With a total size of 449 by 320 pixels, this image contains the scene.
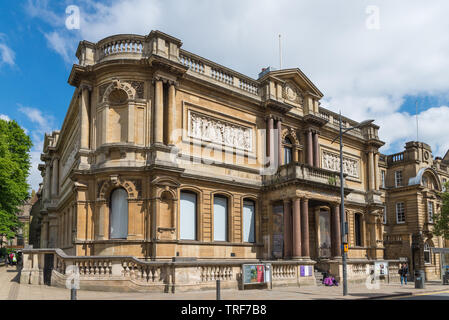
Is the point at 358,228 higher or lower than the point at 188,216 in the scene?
lower

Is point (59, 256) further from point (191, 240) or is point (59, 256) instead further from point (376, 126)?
point (376, 126)

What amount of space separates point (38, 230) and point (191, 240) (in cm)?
3542

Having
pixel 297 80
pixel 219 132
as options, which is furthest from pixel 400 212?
pixel 219 132

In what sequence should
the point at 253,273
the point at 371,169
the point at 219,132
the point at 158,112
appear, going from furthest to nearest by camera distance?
the point at 371,169
the point at 219,132
the point at 158,112
the point at 253,273

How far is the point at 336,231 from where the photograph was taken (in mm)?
30203

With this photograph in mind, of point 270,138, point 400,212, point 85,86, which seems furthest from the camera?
point 400,212

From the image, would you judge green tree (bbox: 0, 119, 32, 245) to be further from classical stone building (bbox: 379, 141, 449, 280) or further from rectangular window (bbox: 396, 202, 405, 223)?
rectangular window (bbox: 396, 202, 405, 223)

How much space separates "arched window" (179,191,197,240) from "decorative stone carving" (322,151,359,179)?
44.8 feet

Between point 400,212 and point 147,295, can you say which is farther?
point 400,212

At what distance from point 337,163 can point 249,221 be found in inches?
459

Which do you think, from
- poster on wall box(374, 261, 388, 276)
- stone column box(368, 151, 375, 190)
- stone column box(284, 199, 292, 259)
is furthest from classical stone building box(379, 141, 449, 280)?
stone column box(284, 199, 292, 259)

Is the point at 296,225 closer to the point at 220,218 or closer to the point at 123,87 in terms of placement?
the point at 220,218

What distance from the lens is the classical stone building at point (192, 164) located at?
23.8m

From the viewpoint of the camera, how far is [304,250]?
88.7 feet
